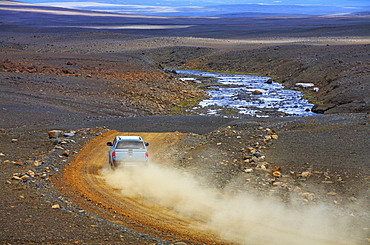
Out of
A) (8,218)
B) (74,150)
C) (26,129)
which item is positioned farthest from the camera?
(26,129)

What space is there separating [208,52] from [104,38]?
142 feet

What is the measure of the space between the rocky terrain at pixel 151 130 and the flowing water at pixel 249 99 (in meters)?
2.18

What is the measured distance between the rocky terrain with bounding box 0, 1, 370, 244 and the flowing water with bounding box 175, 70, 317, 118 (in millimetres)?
2177

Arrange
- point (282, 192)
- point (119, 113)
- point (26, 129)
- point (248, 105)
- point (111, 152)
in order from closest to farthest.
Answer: point (282, 192) < point (111, 152) < point (26, 129) < point (119, 113) < point (248, 105)

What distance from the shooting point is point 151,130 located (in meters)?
31.3

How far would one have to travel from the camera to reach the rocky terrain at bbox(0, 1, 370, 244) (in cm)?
1492

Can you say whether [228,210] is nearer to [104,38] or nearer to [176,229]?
[176,229]

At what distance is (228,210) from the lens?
1585 cm

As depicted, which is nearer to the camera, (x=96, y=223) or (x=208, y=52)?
(x=96, y=223)

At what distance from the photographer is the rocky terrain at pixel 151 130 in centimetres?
1492

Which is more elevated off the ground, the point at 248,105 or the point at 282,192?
the point at 282,192

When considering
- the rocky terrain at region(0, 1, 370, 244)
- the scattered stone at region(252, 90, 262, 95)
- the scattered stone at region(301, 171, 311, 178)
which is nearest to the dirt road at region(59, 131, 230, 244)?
the rocky terrain at region(0, 1, 370, 244)

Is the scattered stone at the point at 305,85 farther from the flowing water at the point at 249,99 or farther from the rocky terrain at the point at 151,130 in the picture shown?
the flowing water at the point at 249,99

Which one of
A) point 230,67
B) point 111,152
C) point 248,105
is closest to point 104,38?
point 230,67
